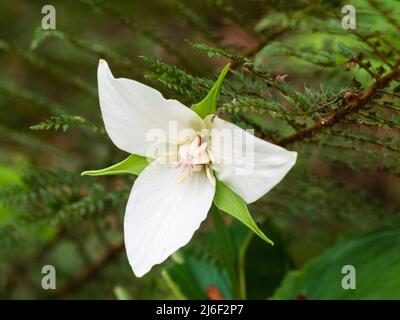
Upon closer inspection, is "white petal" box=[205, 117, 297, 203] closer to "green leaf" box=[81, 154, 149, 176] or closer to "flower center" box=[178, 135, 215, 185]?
"flower center" box=[178, 135, 215, 185]

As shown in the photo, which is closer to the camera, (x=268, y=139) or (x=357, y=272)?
(x=268, y=139)

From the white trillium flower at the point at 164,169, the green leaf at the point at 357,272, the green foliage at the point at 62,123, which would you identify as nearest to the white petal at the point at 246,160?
the white trillium flower at the point at 164,169

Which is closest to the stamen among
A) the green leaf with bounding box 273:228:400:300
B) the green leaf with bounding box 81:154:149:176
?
the green leaf with bounding box 81:154:149:176

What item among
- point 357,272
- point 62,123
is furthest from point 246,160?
point 357,272

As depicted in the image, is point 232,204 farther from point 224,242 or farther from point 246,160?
point 224,242

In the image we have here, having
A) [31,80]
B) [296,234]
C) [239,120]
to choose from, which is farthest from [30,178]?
[31,80]

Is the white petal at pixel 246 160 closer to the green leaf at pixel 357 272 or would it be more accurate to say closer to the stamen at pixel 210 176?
the stamen at pixel 210 176
